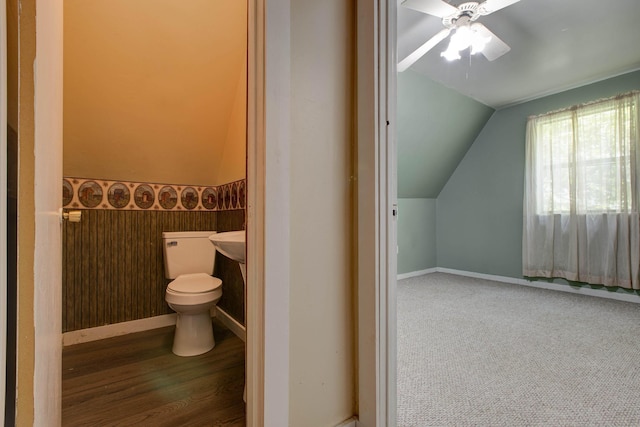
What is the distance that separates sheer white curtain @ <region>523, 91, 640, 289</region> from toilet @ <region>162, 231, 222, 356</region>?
3.84m

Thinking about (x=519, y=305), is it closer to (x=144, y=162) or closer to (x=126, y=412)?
(x=126, y=412)

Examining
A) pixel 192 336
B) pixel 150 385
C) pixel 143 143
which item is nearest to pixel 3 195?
pixel 150 385

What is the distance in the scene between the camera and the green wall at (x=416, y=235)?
4.19m

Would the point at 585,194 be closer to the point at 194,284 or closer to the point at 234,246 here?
the point at 234,246

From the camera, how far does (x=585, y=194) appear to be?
3143 millimetres

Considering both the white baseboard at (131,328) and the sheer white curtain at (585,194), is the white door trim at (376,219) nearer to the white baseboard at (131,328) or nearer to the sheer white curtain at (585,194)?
the white baseboard at (131,328)

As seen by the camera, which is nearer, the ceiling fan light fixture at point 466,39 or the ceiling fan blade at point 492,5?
the ceiling fan blade at point 492,5

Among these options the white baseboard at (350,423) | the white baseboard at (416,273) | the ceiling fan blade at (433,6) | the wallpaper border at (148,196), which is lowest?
the white baseboard at (416,273)

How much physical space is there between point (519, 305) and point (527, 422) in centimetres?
200

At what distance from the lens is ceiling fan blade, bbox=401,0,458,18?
63.2 inches

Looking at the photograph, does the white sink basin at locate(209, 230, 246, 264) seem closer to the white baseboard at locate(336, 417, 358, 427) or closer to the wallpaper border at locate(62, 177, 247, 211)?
the wallpaper border at locate(62, 177, 247, 211)

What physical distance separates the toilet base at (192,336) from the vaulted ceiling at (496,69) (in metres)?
→ 2.50

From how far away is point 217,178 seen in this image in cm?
256

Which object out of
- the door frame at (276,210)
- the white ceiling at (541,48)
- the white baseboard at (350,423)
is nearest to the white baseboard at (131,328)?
the white baseboard at (350,423)
